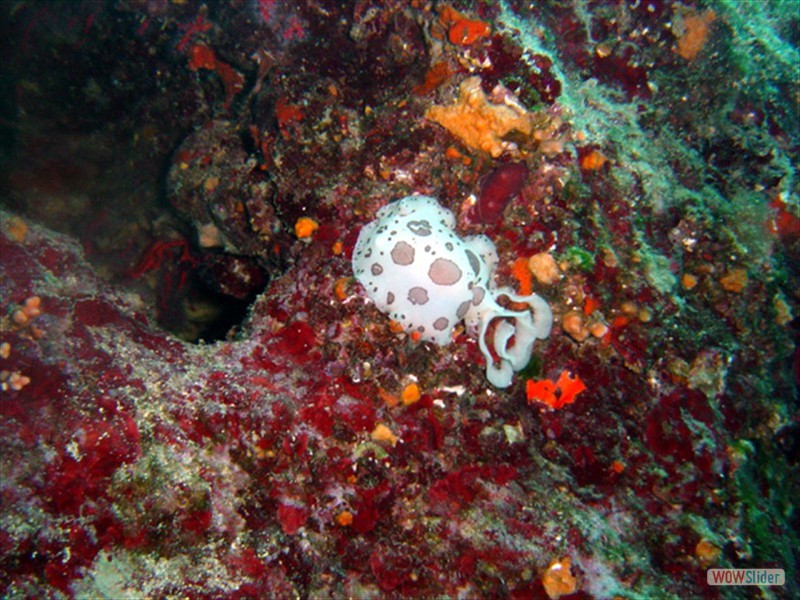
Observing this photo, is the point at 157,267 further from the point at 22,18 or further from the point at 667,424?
the point at 667,424

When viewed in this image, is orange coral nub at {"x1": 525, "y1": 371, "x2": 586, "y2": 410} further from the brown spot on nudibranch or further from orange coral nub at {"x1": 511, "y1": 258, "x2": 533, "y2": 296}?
the brown spot on nudibranch

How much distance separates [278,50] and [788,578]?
6.52 meters

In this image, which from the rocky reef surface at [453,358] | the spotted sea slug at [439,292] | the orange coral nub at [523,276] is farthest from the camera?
the orange coral nub at [523,276]

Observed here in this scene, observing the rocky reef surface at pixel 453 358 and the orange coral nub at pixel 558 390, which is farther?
the orange coral nub at pixel 558 390

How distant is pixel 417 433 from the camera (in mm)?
3160

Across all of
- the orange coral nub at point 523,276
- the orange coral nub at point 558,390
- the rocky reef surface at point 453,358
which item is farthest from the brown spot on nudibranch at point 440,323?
the orange coral nub at point 558,390

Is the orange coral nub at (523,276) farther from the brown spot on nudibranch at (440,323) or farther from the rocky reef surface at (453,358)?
the brown spot on nudibranch at (440,323)

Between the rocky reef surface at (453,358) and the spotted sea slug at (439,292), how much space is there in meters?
0.11

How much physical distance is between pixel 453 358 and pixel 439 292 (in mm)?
507

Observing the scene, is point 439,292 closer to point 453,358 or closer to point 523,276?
point 453,358

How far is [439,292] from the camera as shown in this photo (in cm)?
327

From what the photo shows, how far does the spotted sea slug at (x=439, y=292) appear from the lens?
3264mm

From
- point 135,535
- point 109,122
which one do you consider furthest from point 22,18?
point 135,535

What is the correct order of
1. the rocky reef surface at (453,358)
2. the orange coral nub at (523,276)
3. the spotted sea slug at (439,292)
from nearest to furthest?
1. the rocky reef surface at (453,358)
2. the spotted sea slug at (439,292)
3. the orange coral nub at (523,276)
